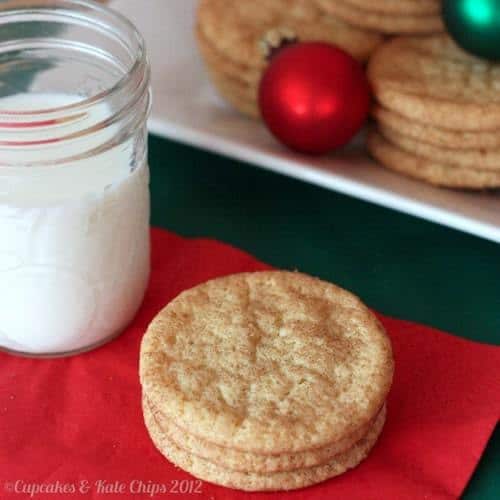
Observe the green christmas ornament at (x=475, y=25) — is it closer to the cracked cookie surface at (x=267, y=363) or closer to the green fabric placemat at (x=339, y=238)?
the green fabric placemat at (x=339, y=238)

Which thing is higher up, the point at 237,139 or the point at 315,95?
the point at 315,95

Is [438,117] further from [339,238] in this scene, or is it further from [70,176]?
[70,176]

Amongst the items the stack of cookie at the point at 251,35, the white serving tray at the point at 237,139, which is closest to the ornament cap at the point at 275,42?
the stack of cookie at the point at 251,35

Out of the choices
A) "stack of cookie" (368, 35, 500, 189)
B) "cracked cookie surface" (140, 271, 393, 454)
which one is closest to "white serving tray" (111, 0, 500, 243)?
"stack of cookie" (368, 35, 500, 189)

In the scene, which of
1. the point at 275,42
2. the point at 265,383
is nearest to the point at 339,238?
the point at 275,42

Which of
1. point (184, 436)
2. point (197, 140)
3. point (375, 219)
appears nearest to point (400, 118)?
point (375, 219)

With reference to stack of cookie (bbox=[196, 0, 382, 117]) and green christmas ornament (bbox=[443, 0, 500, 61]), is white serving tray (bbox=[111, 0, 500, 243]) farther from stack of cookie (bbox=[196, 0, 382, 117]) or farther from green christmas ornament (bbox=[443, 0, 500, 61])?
green christmas ornament (bbox=[443, 0, 500, 61])

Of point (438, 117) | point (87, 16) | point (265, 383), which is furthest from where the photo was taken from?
point (438, 117)
